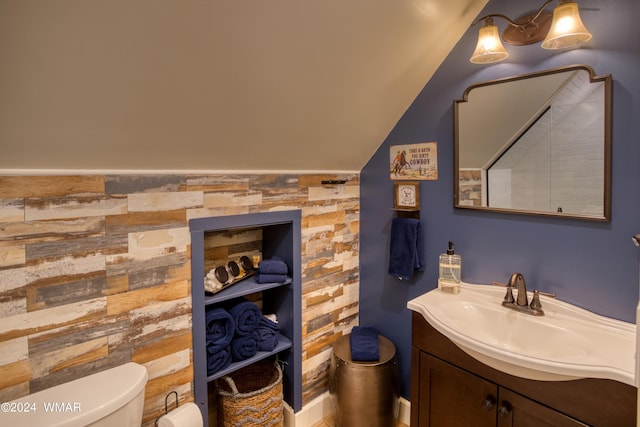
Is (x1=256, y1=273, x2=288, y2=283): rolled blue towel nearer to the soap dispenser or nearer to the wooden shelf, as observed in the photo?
the wooden shelf

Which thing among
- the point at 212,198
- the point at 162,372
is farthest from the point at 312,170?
the point at 162,372

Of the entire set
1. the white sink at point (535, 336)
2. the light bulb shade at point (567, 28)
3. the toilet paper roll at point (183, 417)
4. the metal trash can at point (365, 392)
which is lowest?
the metal trash can at point (365, 392)

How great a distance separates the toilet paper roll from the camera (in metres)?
1.57

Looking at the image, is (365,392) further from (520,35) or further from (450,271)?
(520,35)

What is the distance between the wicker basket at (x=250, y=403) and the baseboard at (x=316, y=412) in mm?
130

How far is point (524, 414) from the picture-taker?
1374 mm

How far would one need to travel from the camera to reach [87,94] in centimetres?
118

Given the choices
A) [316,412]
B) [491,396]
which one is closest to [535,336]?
[491,396]

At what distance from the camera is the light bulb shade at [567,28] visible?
4.47ft

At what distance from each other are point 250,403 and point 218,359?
0.29 meters

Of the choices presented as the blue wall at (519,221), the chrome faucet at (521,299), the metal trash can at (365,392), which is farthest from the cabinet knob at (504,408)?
the metal trash can at (365,392)

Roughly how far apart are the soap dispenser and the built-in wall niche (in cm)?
Answer: 81

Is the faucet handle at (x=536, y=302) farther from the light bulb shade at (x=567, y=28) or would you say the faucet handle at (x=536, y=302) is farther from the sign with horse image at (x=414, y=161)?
the light bulb shade at (x=567, y=28)

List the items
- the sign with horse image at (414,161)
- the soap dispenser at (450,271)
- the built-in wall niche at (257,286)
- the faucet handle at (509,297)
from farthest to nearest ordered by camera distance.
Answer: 1. the sign with horse image at (414,161)
2. the soap dispenser at (450,271)
3. the built-in wall niche at (257,286)
4. the faucet handle at (509,297)
